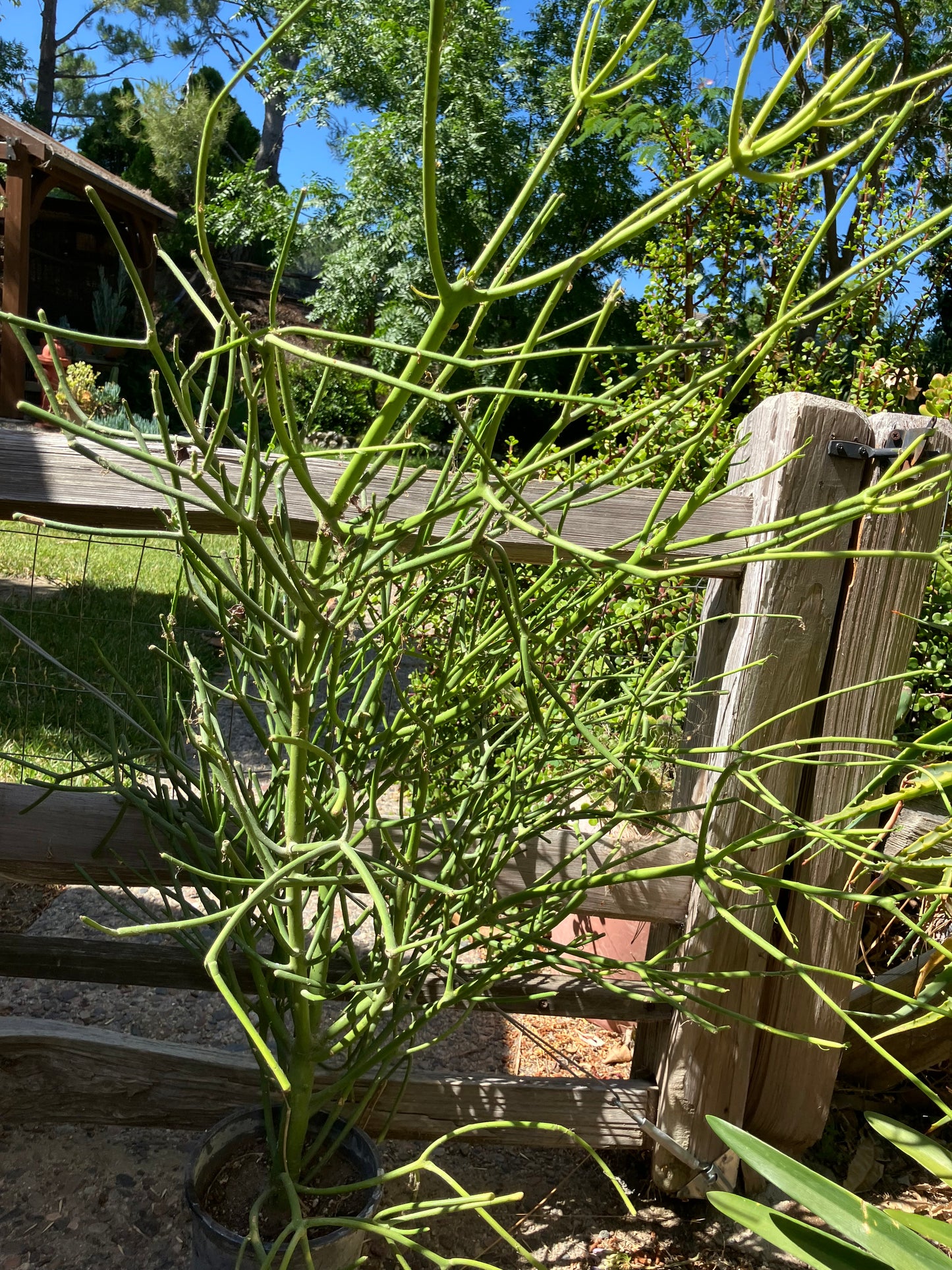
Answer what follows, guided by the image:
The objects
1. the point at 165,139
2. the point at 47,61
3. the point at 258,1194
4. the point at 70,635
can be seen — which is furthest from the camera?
the point at 47,61

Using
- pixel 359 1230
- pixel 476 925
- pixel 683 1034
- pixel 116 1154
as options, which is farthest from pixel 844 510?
pixel 116 1154

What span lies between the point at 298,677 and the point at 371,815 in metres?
0.21

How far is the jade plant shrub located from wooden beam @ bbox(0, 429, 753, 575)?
0.01 metres

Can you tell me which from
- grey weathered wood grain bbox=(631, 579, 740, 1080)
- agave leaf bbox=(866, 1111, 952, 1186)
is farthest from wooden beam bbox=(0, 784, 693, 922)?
agave leaf bbox=(866, 1111, 952, 1186)

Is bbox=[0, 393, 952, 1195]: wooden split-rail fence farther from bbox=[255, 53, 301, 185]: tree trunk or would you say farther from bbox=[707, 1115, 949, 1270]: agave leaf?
bbox=[255, 53, 301, 185]: tree trunk

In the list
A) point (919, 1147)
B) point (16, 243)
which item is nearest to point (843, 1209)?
point (919, 1147)

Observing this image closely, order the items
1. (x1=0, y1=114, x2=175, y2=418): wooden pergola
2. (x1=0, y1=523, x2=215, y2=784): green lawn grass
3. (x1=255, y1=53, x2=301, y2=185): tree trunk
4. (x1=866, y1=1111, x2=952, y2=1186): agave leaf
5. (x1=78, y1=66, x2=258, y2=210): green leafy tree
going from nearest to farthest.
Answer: (x1=866, y1=1111, x2=952, y2=1186): agave leaf → (x1=0, y1=523, x2=215, y2=784): green lawn grass → (x1=0, y1=114, x2=175, y2=418): wooden pergola → (x1=78, y1=66, x2=258, y2=210): green leafy tree → (x1=255, y1=53, x2=301, y2=185): tree trunk

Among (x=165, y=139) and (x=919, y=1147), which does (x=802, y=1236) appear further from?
(x=165, y=139)

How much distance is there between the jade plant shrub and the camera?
689mm

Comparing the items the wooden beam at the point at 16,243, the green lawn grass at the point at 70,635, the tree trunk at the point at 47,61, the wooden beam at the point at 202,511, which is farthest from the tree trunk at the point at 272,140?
the wooden beam at the point at 202,511

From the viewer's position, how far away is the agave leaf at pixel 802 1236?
90 centimetres

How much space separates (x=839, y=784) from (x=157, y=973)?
1.41 meters

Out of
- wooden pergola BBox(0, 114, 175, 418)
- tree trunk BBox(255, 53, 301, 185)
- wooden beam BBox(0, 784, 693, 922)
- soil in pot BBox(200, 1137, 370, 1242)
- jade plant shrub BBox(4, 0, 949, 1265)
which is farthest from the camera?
tree trunk BBox(255, 53, 301, 185)

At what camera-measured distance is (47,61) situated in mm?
26062
